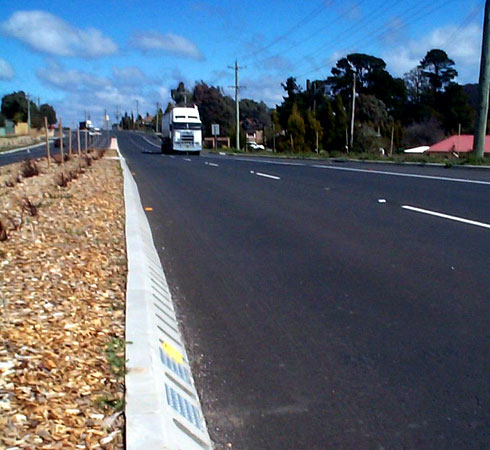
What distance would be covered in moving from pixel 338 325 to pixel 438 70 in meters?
87.9

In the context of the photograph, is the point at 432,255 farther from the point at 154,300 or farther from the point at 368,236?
the point at 154,300

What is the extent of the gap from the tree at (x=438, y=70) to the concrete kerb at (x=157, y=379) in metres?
85.6

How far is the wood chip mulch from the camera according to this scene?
3.43 m

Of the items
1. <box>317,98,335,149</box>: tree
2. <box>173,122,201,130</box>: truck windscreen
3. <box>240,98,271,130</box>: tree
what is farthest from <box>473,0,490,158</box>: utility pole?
<box>240,98,271,130</box>: tree

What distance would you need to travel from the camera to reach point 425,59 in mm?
87812

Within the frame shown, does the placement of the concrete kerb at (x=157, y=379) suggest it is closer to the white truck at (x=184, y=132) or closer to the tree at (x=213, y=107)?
the white truck at (x=184, y=132)

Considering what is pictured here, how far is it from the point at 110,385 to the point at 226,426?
2.44 ft

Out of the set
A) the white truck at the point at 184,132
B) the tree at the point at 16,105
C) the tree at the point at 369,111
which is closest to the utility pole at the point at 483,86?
the white truck at the point at 184,132

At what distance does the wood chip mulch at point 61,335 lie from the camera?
343 cm

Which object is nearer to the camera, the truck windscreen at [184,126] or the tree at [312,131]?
the truck windscreen at [184,126]

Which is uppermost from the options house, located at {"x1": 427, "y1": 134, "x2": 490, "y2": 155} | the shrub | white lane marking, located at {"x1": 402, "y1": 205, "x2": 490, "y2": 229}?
house, located at {"x1": 427, "y1": 134, "x2": 490, "y2": 155}

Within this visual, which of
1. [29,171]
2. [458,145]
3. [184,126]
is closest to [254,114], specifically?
[458,145]

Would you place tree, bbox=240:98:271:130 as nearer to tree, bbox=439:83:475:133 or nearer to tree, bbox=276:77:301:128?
tree, bbox=276:77:301:128

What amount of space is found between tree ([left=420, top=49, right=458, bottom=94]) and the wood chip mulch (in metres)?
83.7
